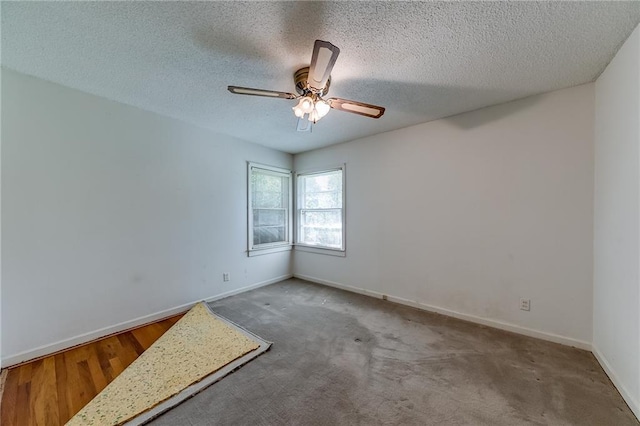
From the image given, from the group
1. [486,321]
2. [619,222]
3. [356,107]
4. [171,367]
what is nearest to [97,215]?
[171,367]

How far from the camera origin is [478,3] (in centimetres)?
133

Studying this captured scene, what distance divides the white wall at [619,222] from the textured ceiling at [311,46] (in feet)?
0.81

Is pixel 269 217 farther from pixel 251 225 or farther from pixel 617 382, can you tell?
pixel 617 382

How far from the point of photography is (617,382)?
169cm

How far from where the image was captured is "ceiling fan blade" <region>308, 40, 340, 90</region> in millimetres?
1267

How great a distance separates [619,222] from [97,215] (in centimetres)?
456

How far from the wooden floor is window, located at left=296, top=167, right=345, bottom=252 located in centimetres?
266

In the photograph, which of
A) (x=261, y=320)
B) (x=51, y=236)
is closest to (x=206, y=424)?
(x=261, y=320)

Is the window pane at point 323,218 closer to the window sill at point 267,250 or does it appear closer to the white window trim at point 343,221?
the white window trim at point 343,221

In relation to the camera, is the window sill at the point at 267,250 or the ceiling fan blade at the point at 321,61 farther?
the window sill at the point at 267,250

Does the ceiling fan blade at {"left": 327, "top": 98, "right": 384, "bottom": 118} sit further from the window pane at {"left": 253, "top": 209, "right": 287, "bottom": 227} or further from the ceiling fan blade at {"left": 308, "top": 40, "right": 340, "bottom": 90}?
the window pane at {"left": 253, "top": 209, "right": 287, "bottom": 227}

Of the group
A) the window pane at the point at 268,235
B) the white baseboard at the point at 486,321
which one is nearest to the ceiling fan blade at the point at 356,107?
the white baseboard at the point at 486,321

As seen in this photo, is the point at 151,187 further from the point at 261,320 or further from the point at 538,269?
the point at 538,269

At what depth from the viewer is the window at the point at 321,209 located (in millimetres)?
4047
